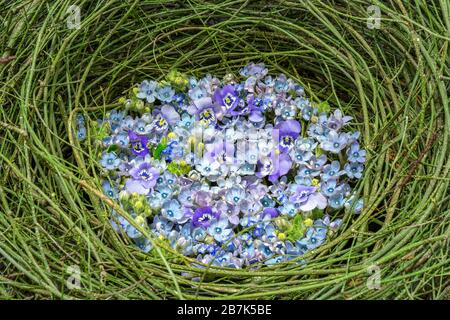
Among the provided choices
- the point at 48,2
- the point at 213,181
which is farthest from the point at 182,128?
the point at 48,2

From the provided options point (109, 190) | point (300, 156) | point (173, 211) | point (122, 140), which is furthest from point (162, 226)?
point (300, 156)

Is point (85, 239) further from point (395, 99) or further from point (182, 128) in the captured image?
point (395, 99)

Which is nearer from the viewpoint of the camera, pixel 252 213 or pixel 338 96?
pixel 252 213

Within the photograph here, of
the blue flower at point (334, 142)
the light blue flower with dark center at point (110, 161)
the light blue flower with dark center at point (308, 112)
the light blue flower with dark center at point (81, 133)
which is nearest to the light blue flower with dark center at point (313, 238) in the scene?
the blue flower at point (334, 142)

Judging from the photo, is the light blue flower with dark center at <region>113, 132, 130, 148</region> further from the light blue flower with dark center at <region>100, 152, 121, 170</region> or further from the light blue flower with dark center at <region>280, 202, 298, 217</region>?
the light blue flower with dark center at <region>280, 202, 298, 217</region>

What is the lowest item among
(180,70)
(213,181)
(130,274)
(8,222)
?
(130,274)

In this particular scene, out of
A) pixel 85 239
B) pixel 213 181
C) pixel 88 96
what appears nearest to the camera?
pixel 85 239
